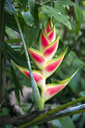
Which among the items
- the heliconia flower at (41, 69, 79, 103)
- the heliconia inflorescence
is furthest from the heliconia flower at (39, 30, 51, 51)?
the heliconia flower at (41, 69, 79, 103)

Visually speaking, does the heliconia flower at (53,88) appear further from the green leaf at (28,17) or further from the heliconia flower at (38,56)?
the green leaf at (28,17)

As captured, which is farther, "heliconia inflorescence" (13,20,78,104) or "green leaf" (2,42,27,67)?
"green leaf" (2,42,27,67)

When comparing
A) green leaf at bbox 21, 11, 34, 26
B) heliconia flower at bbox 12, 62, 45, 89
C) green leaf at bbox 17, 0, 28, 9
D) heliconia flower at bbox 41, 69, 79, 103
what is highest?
green leaf at bbox 17, 0, 28, 9

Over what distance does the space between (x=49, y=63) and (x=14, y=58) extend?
183mm

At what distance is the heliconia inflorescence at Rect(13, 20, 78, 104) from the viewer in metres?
0.41

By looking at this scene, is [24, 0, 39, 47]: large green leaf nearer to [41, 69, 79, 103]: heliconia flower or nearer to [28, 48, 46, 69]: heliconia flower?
[28, 48, 46, 69]: heliconia flower

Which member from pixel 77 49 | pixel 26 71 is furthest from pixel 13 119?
pixel 77 49

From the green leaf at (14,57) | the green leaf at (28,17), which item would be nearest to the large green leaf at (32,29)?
the green leaf at (28,17)

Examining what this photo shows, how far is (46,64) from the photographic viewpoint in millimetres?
421

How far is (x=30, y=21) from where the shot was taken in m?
0.43

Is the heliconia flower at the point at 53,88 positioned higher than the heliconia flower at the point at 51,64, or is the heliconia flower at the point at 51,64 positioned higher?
the heliconia flower at the point at 51,64

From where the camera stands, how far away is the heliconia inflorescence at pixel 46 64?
409mm

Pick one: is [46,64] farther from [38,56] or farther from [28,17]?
[28,17]

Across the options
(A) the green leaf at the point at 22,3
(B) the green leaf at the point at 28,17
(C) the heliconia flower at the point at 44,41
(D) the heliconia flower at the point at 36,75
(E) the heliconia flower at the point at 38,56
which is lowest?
(D) the heliconia flower at the point at 36,75
